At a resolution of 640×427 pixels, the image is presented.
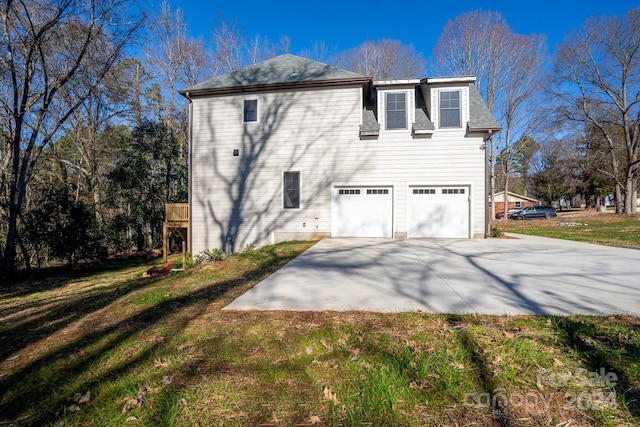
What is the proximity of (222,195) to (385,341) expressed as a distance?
9185 millimetres

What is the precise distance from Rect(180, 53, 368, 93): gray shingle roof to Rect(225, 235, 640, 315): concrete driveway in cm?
663

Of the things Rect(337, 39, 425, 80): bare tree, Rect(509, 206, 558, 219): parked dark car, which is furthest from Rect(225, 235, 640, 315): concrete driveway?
Rect(509, 206, 558, 219): parked dark car

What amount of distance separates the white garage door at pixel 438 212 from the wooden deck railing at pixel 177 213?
8.24 metres

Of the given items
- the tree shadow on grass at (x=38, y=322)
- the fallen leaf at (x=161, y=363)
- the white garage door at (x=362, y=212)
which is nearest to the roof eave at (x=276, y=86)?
the white garage door at (x=362, y=212)

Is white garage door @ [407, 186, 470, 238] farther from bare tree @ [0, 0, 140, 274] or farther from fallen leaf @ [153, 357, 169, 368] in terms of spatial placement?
bare tree @ [0, 0, 140, 274]

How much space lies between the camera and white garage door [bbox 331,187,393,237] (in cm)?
955

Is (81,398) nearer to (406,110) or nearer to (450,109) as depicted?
(406,110)

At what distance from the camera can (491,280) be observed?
168 inches

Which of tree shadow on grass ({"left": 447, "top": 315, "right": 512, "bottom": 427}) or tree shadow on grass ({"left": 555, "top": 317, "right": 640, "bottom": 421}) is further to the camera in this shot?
tree shadow on grass ({"left": 555, "top": 317, "right": 640, "bottom": 421})

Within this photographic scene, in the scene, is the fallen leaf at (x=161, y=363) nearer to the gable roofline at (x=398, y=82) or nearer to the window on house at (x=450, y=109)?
the gable roofline at (x=398, y=82)

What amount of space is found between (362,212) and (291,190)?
2.65 m

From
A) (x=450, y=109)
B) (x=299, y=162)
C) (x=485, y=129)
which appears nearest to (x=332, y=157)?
(x=299, y=162)

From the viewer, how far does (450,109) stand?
926 cm

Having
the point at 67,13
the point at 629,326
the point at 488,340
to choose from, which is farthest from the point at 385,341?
the point at 67,13
